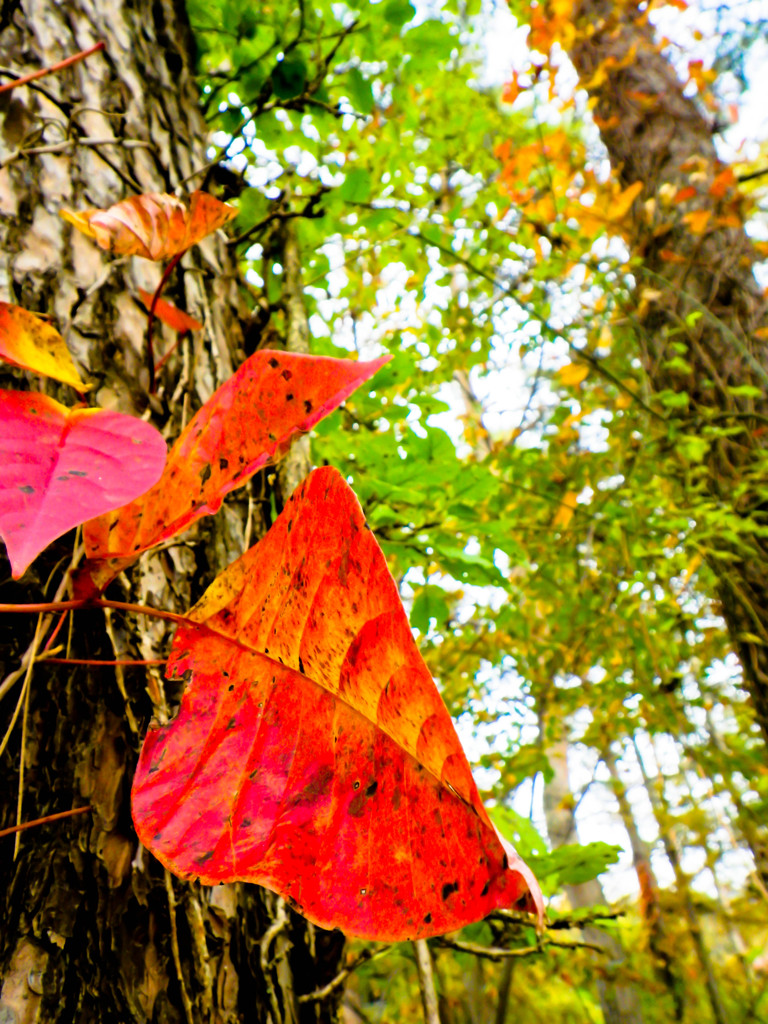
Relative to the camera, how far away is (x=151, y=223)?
55 centimetres

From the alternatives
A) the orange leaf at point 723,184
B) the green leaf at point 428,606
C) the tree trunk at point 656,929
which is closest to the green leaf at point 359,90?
the green leaf at point 428,606

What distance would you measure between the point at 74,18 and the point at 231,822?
1.18 m

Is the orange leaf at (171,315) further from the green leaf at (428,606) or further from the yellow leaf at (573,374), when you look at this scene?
the yellow leaf at (573,374)

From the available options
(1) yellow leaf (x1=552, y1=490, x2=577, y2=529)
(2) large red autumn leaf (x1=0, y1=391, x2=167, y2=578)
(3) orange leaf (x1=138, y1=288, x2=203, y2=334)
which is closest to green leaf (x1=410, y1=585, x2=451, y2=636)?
(3) orange leaf (x1=138, y1=288, x2=203, y2=334)

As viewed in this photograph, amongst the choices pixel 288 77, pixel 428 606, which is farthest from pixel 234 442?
pixel 288 77

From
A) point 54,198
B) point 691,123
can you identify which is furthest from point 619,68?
point 54,198

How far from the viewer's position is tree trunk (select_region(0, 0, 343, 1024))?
46 cm

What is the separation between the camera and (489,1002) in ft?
13.9

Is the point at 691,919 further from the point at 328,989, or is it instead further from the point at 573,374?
the point at 328,989

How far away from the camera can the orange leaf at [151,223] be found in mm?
510

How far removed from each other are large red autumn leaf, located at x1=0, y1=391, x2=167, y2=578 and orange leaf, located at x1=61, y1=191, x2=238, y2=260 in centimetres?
20

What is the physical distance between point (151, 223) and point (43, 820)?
501 millimetres

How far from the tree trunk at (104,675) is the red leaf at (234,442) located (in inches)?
6.5

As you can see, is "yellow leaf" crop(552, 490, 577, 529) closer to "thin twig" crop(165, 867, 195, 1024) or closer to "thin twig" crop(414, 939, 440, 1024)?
"thin twig" crop(414, 939, 440, 1024)
